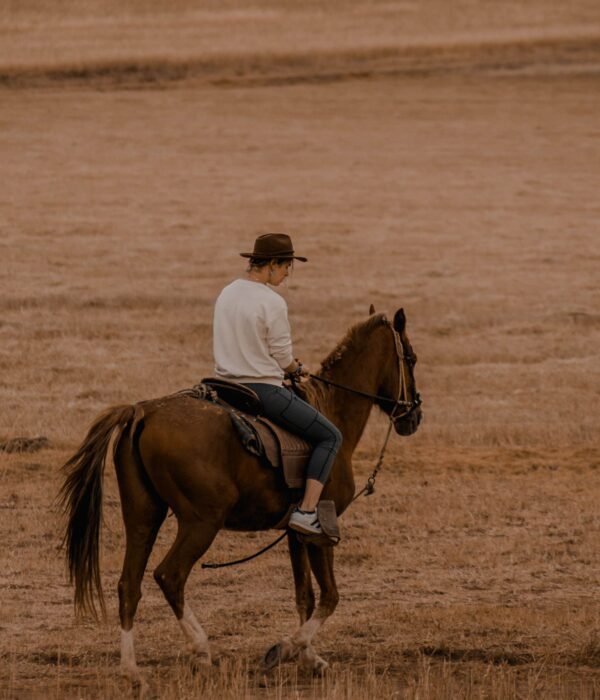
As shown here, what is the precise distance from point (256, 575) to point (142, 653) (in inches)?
86.9

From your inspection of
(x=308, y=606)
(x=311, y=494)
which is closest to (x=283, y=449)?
(x=311, y=494)

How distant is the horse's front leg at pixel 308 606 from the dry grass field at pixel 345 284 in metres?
0.13

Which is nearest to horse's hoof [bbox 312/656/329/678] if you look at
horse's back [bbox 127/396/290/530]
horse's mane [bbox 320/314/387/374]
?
horse's back [bbox 127/396/290/530]

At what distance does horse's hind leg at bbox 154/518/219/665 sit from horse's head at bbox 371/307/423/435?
72.0 inches

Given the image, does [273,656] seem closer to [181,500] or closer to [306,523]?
[306,523]

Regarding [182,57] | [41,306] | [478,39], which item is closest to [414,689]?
[41,306]

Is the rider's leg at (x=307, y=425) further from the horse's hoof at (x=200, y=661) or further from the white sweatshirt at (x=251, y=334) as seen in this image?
the horse's hoof at (x=200, y=661)

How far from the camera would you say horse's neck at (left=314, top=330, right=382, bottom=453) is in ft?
32.8

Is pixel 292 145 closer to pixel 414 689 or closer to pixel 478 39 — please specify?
pixel 478 39

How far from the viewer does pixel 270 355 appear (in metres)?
9.17

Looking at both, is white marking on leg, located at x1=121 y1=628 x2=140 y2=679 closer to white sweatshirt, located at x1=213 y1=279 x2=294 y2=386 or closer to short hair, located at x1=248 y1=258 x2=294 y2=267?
white sweatshirt, located at x1=213 y1=279 x2=294 y2=386

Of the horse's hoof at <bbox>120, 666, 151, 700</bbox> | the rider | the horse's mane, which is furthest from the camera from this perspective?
the horse's mane

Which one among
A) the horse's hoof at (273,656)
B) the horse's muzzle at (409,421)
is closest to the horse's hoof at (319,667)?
the horse's hoof at (273,656)

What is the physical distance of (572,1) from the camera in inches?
2552
